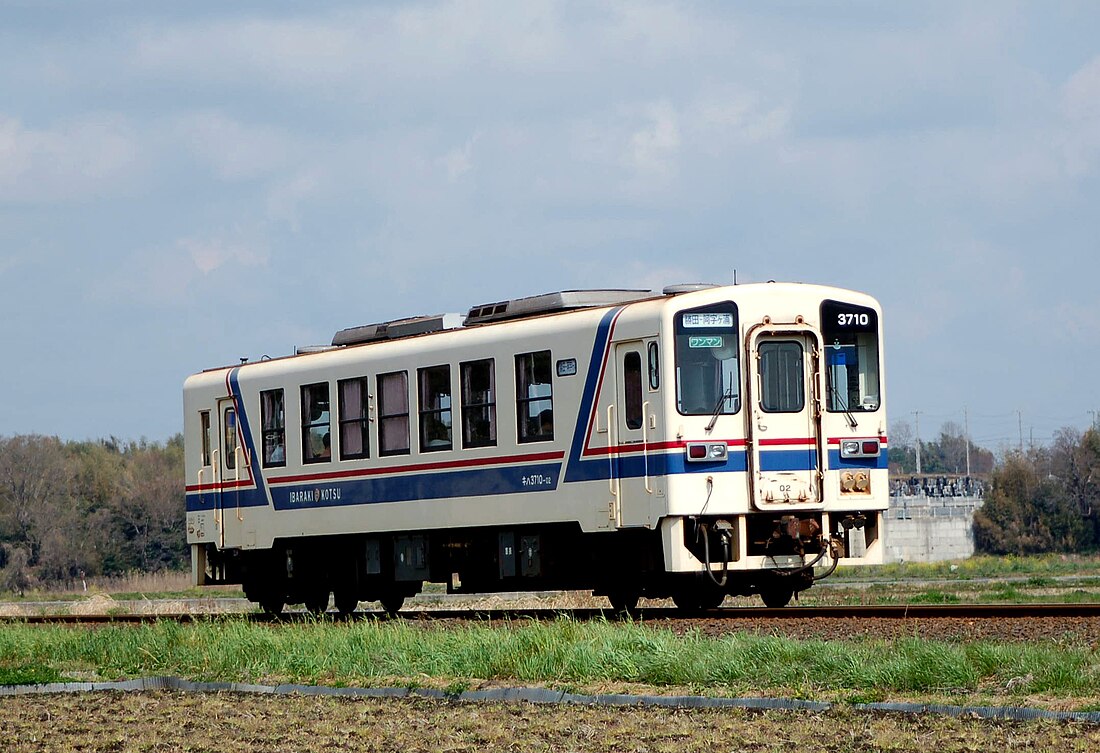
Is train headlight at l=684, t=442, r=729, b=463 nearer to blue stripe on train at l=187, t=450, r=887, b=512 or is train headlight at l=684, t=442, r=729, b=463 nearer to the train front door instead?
blue stripe on train at l=187, t=450, r=887, b=512

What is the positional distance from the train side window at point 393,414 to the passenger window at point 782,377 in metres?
4.87

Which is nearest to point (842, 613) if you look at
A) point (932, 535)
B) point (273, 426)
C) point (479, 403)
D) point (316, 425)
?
point (479, 403)

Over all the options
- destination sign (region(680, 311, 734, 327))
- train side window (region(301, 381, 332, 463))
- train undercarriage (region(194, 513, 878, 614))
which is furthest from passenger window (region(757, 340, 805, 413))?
train side window (region(301, 381, 332, 463))

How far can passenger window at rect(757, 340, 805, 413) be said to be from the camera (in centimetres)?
1828

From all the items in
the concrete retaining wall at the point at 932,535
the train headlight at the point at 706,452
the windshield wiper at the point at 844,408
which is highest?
the windshield wiper at the point at 844,408

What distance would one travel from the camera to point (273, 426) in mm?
23297

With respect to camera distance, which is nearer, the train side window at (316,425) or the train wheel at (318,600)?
the train side window at (316,425)

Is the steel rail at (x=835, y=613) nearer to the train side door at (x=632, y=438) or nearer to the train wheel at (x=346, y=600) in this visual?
the train wheel at (x=346, y=600)

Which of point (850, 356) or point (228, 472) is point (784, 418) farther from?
point (228, 472)

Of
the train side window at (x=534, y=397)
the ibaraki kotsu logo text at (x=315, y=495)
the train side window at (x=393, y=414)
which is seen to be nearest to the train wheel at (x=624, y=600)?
the train side window at (x=534, y=397)

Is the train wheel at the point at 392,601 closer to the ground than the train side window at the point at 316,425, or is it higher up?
closer to the ground

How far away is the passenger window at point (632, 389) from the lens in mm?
18078

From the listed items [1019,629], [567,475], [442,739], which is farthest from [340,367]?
[442,739]

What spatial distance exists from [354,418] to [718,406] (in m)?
5.81
